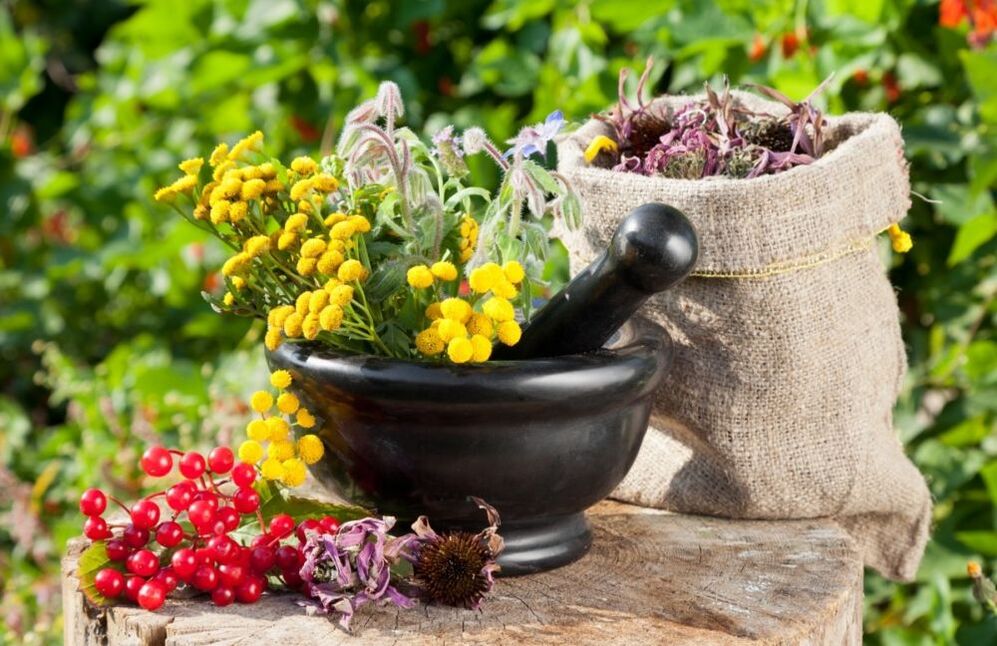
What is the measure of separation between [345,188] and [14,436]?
206 centimetres

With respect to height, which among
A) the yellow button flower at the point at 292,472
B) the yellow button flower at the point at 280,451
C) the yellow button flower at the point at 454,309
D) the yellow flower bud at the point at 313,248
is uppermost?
the yellow flower bud at the point at 313,248

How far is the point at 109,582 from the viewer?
1.35 metres

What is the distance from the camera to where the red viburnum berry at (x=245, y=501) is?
1452 millimetres

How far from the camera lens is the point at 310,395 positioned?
1.40 meters

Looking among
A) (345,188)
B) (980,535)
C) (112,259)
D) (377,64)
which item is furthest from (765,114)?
(112,259)

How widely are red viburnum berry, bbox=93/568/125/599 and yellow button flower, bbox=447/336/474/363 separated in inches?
17.4

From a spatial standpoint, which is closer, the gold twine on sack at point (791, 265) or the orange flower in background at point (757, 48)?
the gold twine on sack at point (791, 265)

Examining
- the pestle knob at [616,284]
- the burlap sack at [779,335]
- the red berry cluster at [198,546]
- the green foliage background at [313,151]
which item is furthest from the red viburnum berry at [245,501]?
the green foliage background at [313,151]

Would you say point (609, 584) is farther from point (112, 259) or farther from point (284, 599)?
point (112, 259)

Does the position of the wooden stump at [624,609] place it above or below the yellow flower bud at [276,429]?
below

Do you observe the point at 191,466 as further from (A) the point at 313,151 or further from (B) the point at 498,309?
(A) the point at 313,151

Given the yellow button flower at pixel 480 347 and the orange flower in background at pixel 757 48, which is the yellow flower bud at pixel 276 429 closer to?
the yellow button flower at pixel 480 347

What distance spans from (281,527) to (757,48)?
4.43ft

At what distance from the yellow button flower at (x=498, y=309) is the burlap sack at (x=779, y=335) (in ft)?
0.98
